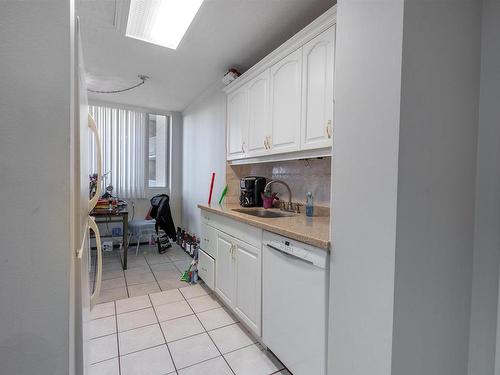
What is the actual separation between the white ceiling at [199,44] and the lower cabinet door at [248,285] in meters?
1.71

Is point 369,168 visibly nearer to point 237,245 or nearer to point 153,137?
point 237,245

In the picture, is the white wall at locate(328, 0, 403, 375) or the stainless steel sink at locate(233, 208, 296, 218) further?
the stainless steel sink at locate(233, 208, 296, 218)

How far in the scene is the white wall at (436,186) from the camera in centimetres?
88

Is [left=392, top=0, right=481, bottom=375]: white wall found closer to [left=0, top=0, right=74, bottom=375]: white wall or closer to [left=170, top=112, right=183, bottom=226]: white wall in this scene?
[left=0, top=0, right=74, bottom=375]: white wall

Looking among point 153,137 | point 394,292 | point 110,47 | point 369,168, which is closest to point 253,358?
point 394,292

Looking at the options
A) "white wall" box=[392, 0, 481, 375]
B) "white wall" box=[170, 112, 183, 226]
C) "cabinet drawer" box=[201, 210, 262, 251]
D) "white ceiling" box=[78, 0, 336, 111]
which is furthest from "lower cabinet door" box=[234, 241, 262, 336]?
"white wall" box=[170, 112, 183, 226]

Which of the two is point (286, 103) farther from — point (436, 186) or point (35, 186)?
point (35, 186)

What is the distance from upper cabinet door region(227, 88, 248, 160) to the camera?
→ 2.40 meters

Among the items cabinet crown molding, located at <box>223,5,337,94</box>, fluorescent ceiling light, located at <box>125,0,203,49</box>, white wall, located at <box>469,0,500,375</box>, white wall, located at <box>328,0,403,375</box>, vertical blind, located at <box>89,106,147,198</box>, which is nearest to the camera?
white wall, located at <box>328,0,403,375</box>

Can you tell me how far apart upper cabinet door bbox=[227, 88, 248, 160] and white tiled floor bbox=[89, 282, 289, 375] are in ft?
5.03

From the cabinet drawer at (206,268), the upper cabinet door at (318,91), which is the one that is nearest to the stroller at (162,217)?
the cabinet drawer at (206,268)

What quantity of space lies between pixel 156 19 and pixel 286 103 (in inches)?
46.0

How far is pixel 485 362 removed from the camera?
108 centimetres

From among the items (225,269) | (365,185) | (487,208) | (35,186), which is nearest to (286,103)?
(365,185)
